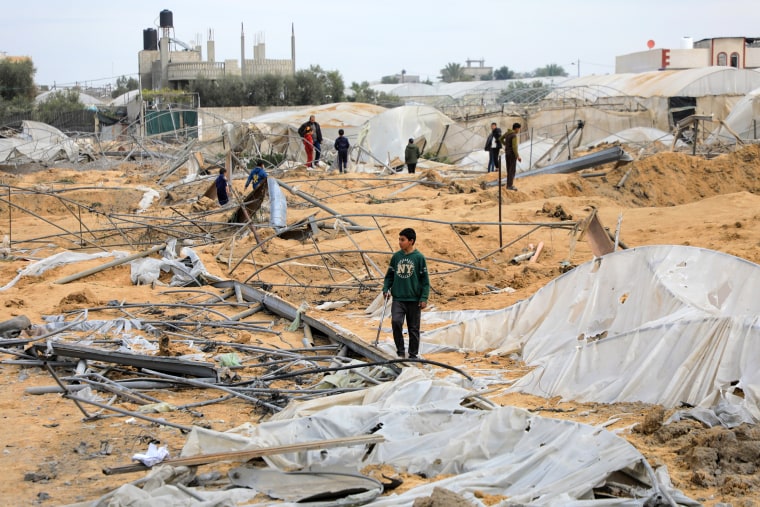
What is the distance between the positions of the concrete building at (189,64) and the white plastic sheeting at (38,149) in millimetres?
20695

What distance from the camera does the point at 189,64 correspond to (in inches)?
2233

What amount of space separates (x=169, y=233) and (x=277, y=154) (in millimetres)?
14447

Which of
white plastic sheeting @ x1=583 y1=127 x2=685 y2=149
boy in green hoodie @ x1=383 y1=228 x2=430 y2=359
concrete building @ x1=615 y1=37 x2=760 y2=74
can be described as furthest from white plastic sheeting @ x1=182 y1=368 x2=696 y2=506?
concrete building @ x1=615 y1=37 x2=760 y2=74

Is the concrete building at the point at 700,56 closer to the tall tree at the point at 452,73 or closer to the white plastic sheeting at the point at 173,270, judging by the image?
the white plastic sheeting at the point at 173,270

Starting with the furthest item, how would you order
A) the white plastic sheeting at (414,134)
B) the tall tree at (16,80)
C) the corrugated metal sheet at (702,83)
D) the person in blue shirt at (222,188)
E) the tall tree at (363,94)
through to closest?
the tall tree at (363,94)
the tall tree at (16,80)
the corrugated metal sheet at (702,83)
the white plastic sheeting at (414,134)
the person in blue shirt at (222,188)

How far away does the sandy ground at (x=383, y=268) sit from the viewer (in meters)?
5.82

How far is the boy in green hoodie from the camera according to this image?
8.48 metres

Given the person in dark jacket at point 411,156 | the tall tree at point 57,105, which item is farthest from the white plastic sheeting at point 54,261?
the tall tree at point 57,105

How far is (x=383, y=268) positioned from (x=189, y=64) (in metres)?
45.7

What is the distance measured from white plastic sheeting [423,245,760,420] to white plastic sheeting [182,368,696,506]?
156 centimetres

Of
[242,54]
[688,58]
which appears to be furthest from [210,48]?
[688,58]

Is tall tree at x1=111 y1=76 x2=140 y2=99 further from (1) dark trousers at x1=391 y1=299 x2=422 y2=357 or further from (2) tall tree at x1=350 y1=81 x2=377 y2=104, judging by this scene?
(1) dark trousers at x1=391 y1=299 x2=422 y2=357

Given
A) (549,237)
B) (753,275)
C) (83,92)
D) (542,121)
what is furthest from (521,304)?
(83,92)

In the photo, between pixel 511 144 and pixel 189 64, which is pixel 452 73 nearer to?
pixel 189 64
